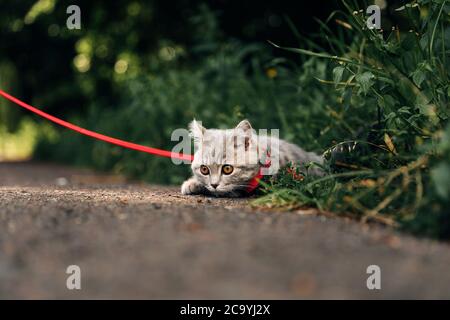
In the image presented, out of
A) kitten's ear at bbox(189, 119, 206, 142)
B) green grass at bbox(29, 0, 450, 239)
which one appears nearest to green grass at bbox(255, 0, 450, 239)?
green grass at bbox(29, 0, 450, 239)

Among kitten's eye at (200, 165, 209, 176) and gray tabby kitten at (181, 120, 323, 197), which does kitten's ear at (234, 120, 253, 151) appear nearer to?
gray tabby kitten at (181, 120, 323, 197)

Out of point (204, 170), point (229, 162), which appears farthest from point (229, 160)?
point (204, 170)

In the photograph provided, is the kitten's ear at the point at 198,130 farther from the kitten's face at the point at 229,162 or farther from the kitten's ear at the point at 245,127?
the kitten's ear at the point at 245,127

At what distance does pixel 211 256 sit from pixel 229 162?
1.85 m

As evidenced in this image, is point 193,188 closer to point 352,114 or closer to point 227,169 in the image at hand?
point 227,169

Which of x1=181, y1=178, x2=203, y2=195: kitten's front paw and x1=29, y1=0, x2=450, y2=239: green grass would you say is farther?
x1=181, y1=178, x2=203, y2=195: kitten's front paw

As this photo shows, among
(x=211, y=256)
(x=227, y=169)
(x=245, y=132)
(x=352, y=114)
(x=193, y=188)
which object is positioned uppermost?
(x=352, y=114)

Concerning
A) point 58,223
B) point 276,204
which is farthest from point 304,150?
point 58,223

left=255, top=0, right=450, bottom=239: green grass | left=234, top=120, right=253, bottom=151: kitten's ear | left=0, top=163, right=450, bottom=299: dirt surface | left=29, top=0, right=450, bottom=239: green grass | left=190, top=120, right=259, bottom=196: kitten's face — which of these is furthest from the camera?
left=234, top=120, right=253, bottom=151: kitten's ear

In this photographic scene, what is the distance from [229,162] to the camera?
408cm

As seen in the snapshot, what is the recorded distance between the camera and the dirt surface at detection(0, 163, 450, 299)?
6.77 ft

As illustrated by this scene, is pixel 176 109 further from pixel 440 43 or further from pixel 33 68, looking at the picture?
pixel 33 68

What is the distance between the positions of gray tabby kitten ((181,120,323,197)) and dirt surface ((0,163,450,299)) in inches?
40.3

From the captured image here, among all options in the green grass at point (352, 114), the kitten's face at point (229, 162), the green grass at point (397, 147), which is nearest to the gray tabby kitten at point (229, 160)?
the kitten's face at point (229, 162)
